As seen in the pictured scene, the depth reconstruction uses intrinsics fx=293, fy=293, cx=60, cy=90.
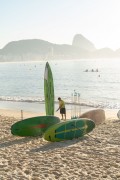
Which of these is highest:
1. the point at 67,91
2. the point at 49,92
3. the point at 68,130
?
the point at 49,92

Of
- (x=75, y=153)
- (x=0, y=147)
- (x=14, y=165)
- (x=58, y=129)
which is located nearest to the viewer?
(x=14, y=165)

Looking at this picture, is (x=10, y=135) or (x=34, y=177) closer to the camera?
(x=34, y=177)

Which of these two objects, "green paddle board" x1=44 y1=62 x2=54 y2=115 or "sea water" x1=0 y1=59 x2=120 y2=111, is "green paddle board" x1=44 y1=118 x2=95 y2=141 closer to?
"green paddle board" x1=44 y1=62 x2=54 y2=115

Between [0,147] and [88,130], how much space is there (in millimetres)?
3740

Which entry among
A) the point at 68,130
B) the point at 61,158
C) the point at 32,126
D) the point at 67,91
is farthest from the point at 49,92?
the point at 67,91

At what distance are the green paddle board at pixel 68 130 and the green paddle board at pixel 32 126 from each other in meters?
1.16

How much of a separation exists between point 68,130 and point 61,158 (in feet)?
7.85

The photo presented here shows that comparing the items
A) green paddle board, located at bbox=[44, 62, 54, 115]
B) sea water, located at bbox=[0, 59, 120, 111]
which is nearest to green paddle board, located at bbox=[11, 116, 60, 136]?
green paddle board, located at bbox=[44, 62, 54, 115]

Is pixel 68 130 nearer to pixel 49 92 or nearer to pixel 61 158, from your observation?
pixel 61 158

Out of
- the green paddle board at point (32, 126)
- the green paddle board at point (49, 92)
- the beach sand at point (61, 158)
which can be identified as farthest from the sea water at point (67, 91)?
the beach sand at point (61, 158)

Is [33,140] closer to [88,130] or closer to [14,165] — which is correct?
[88,130]

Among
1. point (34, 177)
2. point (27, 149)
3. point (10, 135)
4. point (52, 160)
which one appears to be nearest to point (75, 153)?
point (52, 160)

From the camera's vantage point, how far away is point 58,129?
11109 mm

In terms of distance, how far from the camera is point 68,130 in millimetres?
11336
